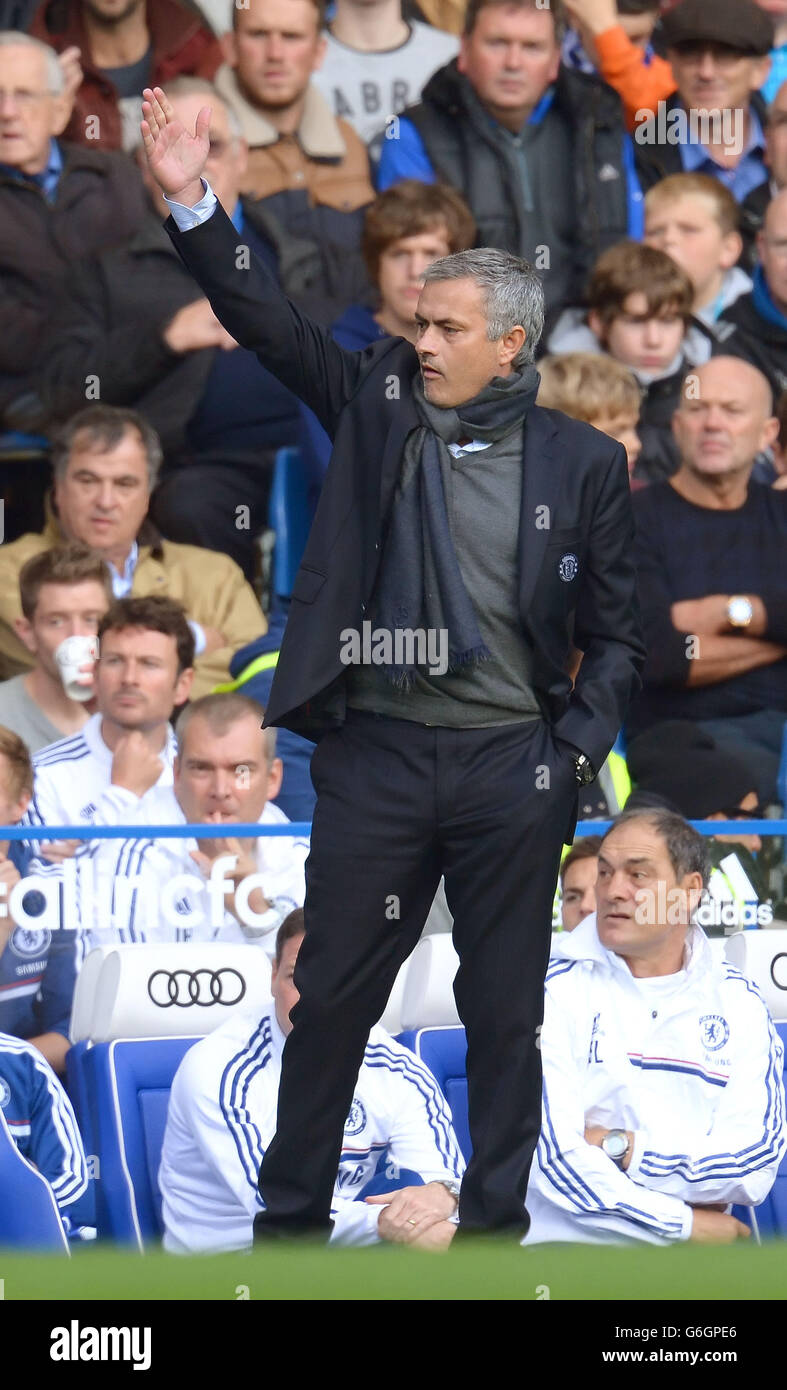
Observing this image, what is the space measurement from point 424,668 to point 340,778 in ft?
0.78

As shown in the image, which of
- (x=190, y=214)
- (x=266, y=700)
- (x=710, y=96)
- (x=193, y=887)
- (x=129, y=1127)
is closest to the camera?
(x=190, y=214)

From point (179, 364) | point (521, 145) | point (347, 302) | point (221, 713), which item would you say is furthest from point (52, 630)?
point (521, 145)

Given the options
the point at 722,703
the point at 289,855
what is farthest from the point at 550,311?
the point at 289,855

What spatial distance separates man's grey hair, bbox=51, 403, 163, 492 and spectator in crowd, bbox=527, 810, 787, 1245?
238 centimetres

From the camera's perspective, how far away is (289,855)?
4.73 metres

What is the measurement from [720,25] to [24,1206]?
4798 mm

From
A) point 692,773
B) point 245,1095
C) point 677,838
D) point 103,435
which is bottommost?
point 245,1095

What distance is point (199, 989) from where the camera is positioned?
462 cm

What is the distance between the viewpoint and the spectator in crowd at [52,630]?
19.6 ft

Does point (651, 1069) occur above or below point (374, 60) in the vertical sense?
below

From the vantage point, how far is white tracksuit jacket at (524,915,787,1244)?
424 centimetres

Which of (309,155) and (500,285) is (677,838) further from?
(309,155)

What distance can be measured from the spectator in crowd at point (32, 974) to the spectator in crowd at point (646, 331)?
3043 mm

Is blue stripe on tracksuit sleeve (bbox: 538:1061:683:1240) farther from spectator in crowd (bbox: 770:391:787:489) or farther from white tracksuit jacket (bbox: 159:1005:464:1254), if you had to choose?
spectator in crowd (bbox: 770:391:787:489)
